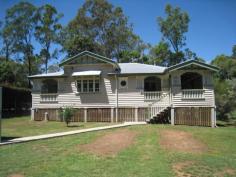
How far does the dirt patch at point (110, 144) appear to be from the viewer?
1027cm

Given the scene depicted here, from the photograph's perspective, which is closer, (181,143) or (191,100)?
(181,143)

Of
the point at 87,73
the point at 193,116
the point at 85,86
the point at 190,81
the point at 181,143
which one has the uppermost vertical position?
the point at 87,73

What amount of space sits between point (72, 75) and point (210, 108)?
11.5 metres

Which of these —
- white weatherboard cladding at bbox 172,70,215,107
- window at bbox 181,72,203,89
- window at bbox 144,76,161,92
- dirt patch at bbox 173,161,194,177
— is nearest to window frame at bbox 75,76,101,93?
window at bbox 144,76,161,92

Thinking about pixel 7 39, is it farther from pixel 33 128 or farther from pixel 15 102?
pixel 33 128

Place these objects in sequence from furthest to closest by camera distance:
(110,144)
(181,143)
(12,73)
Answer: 1. (12,73)
2. (181,143)
3. (110,144)

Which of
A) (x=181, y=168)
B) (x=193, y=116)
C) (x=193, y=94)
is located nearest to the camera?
(x=181, y=168)

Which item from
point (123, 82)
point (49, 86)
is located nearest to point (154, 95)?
point (123, 82)

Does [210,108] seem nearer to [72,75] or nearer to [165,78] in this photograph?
[165,78]

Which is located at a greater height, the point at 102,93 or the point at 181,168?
the point at 102,93

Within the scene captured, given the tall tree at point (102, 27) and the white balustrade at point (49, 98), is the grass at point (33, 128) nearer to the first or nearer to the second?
the white balustrade at point (49, 98)

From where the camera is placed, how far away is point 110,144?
11.6 m

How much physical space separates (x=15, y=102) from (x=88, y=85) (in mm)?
13690

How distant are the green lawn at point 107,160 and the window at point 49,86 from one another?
45.4 ft
